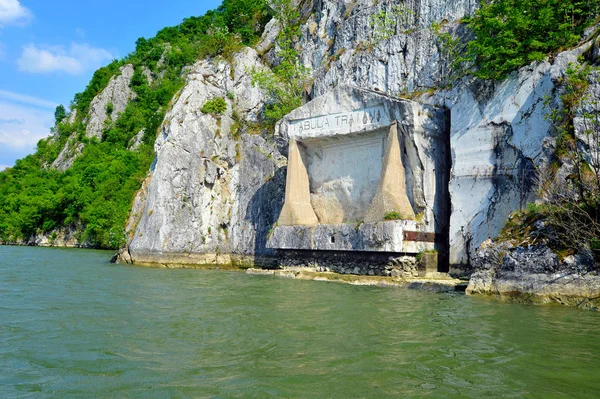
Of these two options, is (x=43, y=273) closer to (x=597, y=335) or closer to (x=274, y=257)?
(x=274, y=257)

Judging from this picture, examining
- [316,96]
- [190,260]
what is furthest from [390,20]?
[190,260]

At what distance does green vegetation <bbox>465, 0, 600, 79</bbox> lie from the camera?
1479 centimetres

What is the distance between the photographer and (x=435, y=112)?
57.9ft

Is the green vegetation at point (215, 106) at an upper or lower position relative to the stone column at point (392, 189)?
upper

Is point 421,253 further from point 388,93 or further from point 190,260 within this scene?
point 190,260

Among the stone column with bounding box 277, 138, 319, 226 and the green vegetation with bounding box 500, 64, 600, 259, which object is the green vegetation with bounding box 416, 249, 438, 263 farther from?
the stone column with bounding box 277, 138, 319, 226

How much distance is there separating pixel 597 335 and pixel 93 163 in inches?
1751

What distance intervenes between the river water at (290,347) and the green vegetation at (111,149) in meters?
19.1

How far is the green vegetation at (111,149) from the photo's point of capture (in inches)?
1423

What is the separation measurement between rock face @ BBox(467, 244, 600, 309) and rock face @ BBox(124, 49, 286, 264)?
12.7 metres

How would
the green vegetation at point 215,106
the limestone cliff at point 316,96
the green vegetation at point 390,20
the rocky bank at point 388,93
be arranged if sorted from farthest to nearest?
1. the green vegetation at point 215,106
2. the green vegetation at point 390,20
3. the limestone cliff at point 316,96
4. the rocky bank at point 388,93

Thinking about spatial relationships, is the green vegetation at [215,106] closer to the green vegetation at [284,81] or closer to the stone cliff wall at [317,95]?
the stone cliff wall at [317,95]

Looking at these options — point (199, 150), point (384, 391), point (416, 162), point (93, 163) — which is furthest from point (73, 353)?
point (93, 163)

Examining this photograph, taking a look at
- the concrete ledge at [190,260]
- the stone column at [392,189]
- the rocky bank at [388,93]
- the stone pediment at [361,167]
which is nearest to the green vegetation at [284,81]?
the rocky bank at [388,93]
